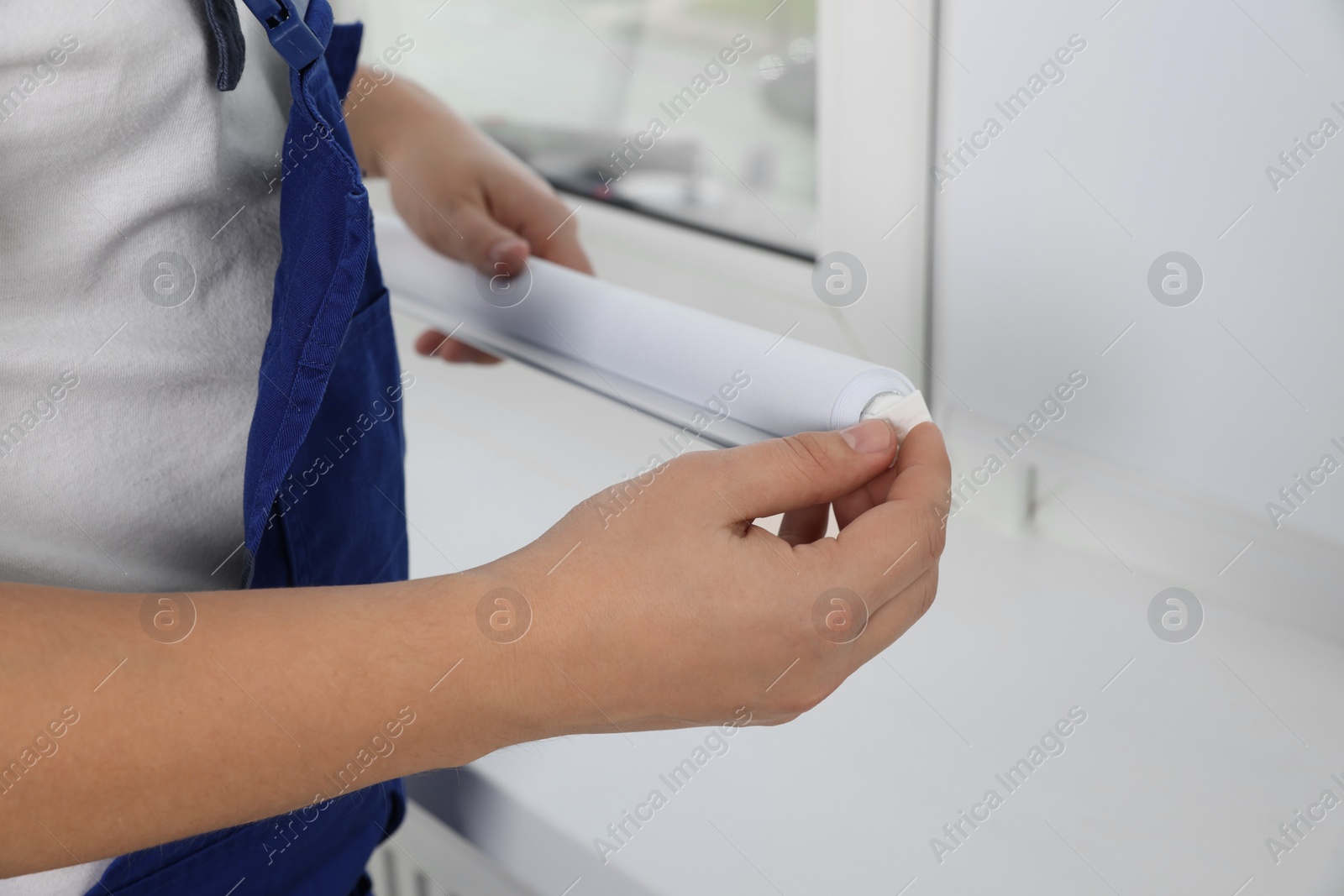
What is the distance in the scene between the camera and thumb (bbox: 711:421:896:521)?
1.30ft

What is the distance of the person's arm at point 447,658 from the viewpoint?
33 centimetres

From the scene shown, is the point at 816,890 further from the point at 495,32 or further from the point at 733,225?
the point at 495,32

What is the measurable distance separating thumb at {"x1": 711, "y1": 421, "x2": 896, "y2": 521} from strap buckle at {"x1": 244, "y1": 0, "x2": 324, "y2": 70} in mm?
221

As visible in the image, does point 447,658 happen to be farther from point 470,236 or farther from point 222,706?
point 470,236

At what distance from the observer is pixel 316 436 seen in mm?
539

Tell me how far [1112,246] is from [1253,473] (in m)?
0.15

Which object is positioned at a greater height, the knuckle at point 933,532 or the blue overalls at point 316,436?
the knuckle at point 933,532

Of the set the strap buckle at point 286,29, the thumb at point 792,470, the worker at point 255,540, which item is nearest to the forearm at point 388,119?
the worker at point 255,540

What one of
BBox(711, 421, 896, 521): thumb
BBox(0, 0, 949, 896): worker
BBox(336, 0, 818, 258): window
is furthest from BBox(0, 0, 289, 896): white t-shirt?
BBox(336, 0, 818, 258): window

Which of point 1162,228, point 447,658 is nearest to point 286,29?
point 447,658

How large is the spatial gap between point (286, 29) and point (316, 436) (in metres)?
0.20

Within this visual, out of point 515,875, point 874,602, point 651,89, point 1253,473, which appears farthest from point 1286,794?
point 651,89

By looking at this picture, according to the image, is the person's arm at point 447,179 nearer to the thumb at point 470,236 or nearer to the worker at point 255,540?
the thumb at point 470,236

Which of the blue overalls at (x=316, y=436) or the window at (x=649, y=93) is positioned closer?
the blue overalls at (x=316, y=436)
